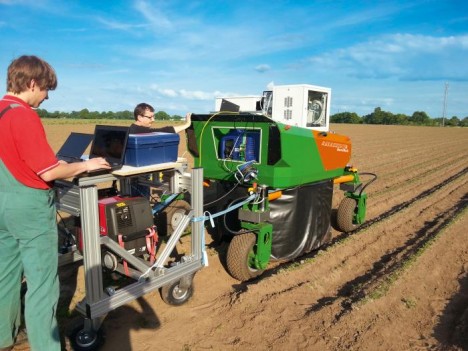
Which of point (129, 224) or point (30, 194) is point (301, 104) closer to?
point (129, 224)

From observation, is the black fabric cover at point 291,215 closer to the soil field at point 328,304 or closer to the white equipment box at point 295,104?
the soil field at point 328,304

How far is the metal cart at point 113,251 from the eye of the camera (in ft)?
9.30

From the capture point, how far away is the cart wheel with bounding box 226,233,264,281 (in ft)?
14.4

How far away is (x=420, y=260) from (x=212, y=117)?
3.36m

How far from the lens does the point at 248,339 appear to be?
3.37m

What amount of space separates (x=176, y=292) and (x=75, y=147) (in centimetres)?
177

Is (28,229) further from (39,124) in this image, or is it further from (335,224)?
(335,224)

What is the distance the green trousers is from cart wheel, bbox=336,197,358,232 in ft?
15.7

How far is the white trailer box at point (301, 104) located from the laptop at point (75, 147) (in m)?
2.47

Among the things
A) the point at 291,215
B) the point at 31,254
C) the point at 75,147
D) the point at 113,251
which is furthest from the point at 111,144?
the point at 291,215

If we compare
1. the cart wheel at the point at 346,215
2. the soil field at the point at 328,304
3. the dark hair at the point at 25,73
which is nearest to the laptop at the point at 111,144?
the dark hair at the point at 25,73

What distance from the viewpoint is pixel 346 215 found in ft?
20.7

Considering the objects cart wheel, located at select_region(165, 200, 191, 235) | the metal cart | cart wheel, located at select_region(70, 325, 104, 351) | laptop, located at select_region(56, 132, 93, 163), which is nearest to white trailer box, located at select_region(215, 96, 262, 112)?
cart wheel, located at select_region(165, 200, 191, 235)

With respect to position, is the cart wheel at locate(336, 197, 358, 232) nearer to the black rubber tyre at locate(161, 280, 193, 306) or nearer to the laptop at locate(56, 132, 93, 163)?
the black rubber tyre at locate(161, 280, 193, 306)
